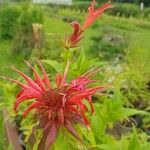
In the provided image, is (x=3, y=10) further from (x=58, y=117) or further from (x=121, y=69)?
(x=58, y=117)

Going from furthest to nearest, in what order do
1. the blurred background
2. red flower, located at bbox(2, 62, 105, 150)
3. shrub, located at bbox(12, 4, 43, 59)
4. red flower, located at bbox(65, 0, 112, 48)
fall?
shrub, located at bbox(12, 4, 43, 59) → the blurred background → red flower, located at bbox(65, 0, 112, 48) → red flower, located at bbox(2, 62, 105, 150)

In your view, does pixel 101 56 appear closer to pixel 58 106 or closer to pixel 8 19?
pixel 8 19

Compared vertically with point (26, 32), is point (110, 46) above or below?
below

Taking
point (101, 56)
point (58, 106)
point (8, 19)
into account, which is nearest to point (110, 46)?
point (101, 56)

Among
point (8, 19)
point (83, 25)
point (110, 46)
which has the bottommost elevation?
point (110, 46)

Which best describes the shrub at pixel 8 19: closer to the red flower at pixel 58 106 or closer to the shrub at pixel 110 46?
the shrub at pixel 110 46

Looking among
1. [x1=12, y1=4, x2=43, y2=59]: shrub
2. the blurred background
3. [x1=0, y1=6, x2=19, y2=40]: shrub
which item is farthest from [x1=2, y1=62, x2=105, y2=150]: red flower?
[x1=0, y1=6, x2=19, y2=40]: shrub

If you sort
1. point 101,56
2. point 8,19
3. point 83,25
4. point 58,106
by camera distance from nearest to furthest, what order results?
point 58,106, point 83,25, point 101,56, point 8,19

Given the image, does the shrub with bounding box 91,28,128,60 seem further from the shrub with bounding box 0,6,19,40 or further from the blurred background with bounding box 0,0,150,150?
the shrub with bounding box 0,6,19,40

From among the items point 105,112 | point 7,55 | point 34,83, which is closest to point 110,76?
point 105,112
